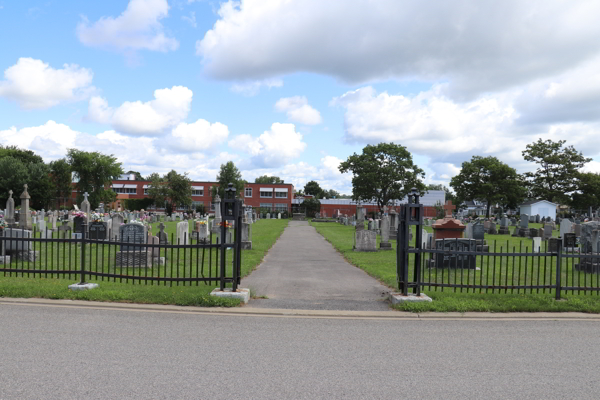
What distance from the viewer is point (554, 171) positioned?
64500 mm

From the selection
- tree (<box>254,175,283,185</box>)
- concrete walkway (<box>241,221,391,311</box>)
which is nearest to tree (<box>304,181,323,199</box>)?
tree (<box>254,175,283,185</box>)

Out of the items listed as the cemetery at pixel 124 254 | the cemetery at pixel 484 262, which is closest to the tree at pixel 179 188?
the cemetery at pixel 124 254

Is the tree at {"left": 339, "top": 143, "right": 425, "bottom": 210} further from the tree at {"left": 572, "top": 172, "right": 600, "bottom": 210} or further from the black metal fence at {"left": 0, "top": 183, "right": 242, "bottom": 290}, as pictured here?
the black metal fence at {"left": 0, "top": 183, "right": 242, "bottom": 290}

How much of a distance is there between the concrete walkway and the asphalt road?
1019 millimetres

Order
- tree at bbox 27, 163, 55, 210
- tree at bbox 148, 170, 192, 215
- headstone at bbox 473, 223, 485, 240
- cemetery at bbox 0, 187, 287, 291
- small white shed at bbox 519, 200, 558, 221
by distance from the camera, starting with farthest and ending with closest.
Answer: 1. tree at bbox 148, 170, 192, 215
2. tree at bbox 27, 163, 55, 210
3. small white shed at bbox 519, 200, 558, 221
4. headstone at bbox 473, 223, 485, 240
5. cemetery at bbox 0, 187, 287, 291

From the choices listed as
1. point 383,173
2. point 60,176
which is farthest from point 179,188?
point 383,173

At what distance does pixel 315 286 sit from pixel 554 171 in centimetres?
6702

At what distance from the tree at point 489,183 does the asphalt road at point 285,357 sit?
193ft

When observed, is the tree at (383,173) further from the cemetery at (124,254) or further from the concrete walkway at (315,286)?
the concrete walkway at (315,286)

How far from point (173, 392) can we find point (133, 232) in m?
11.3

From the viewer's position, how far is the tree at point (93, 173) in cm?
7488

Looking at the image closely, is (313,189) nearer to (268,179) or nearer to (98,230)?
(268,179)

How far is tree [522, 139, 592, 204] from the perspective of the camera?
63.2 meters

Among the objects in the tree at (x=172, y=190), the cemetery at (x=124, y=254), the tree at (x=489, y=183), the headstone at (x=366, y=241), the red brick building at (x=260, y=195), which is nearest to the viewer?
the cemetery at (x=124, y=254)
